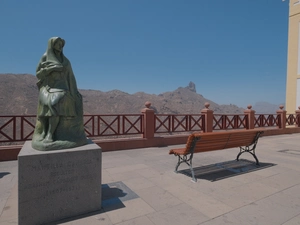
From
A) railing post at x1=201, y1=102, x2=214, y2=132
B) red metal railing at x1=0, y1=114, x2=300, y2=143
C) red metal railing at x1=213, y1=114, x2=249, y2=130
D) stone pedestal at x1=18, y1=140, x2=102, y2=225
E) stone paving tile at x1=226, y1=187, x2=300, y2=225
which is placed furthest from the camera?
red metal railing at x1=213, y1=114, x2=249, y2=130

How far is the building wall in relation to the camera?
53.5 ft

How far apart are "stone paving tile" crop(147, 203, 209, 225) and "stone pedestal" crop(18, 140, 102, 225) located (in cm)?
83

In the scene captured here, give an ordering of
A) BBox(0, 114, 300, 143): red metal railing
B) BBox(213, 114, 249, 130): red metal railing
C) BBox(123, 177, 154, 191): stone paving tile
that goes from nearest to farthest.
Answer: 1. BBox(123, 177, 154, 191): stone paving tile
2. BBox(0, 114, 300, 143): red metal railing
3. BBox(213, 114, 249, 130): red metal railing

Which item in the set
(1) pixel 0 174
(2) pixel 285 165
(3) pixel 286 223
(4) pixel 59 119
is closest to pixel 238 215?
(3) pixel 286 223

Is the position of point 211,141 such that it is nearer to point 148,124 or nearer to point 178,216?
point 178,216

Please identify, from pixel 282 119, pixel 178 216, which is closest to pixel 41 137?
pixel 178 216

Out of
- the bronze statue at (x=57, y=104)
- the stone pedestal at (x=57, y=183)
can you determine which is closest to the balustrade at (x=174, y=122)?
the bronze statue at (x=57, y=104)

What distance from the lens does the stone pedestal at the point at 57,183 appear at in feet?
8.00

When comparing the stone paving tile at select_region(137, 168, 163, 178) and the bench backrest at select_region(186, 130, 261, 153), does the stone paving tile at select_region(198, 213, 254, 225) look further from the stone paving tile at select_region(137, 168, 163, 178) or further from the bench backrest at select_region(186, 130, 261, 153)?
the stone paving tile at select_region(137, 168, 163, 178)

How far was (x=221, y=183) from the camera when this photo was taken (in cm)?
382

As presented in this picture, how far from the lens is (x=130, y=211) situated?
2.76 meters

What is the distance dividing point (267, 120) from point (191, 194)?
10832 millimetres

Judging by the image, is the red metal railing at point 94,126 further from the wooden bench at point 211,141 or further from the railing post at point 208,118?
the wooden bench at point 211,141

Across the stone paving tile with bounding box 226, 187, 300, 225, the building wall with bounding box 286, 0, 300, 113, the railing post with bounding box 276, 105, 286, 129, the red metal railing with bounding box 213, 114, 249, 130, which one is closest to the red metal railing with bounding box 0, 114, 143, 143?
the red metal railing with bounding box 213, 114, 249, 130
